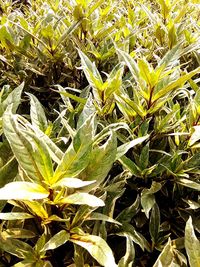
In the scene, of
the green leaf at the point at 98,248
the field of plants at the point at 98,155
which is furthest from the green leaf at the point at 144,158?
the green leaf at the point at 98,248

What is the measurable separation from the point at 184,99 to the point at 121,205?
663 mm

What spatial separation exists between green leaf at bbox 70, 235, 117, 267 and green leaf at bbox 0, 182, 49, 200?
18 cm

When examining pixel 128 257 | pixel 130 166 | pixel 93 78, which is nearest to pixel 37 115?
pixel 93 78

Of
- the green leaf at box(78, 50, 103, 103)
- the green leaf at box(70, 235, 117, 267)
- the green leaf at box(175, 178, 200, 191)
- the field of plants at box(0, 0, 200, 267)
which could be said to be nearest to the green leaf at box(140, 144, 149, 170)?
the field of plants at box(0, 0, 200, 267)

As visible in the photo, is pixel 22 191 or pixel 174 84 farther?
pixel 174 84

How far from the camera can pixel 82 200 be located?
0.94m

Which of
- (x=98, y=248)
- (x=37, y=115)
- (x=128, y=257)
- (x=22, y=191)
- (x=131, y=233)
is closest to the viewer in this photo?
(x=22, y=191)

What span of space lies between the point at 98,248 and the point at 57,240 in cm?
12

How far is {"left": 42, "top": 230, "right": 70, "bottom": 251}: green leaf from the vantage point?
98 centimetres

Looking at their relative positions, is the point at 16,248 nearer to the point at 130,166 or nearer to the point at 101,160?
the point at 101,160

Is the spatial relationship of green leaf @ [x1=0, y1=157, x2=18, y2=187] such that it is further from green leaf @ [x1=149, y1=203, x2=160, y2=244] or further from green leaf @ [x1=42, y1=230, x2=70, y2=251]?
green leaf @ [x1=149, y1=203, x2=160, y2=244]

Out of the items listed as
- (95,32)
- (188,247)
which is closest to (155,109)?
(188,247)

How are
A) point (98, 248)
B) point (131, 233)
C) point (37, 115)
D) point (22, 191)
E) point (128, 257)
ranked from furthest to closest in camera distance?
point (37, 115), point (131, 233), point (128, 257), point (98, 248), point (22, 191)

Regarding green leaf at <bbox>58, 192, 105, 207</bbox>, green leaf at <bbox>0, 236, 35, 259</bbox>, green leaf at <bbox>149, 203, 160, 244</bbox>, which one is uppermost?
green leaf at <bbox>58, 192, 105, 207</bbox>
